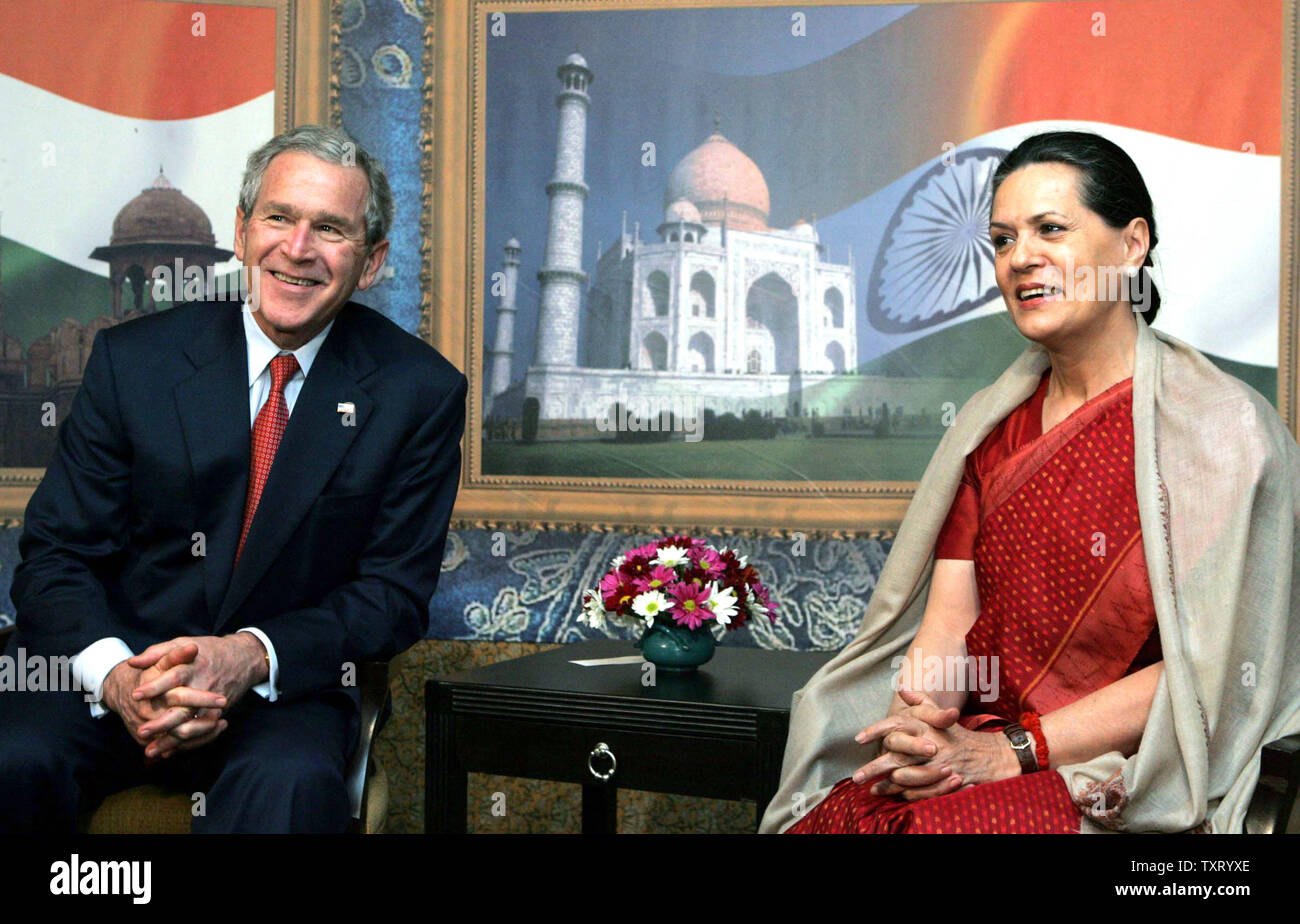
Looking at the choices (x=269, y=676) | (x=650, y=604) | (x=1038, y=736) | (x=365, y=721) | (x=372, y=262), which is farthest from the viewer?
(x=650, y=604)

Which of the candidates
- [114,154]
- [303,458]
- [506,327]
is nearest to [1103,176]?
[303,458]

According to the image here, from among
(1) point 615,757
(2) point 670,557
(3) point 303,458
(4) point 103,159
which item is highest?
(4) point 103,159

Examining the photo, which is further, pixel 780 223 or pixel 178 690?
pixel 780 223

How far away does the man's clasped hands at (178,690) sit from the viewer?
2168 mm

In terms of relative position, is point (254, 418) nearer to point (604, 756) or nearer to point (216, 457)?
point (216, 457)

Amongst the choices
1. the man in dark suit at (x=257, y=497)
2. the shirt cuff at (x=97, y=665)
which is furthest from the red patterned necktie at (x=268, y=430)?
the shirt cuff at (x=97, y=665)

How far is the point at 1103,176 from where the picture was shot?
2.26 meters

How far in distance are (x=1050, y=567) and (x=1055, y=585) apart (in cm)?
3

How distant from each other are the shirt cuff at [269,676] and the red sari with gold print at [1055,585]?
100 cm

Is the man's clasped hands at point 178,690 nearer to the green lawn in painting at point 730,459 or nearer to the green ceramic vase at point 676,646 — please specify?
the green ceramic vase at point 676,646

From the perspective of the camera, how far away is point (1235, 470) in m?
2.08

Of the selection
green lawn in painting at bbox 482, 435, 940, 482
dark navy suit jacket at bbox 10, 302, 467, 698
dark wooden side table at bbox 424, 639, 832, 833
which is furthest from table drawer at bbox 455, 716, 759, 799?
green lawn in painting at bbox 482, 435, 940, 482
